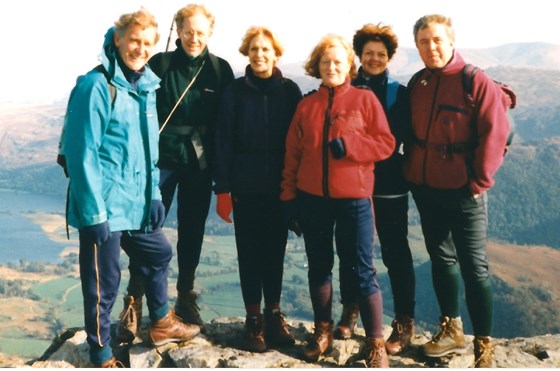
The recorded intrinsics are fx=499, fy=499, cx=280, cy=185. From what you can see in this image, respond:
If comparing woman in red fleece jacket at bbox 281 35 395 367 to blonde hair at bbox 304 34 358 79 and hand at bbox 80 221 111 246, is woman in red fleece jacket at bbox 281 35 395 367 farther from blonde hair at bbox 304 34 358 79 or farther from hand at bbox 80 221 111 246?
hand at bbox 80 221 111 246

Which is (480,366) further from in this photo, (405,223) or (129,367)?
(129,367)

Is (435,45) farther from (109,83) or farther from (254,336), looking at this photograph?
(254,336)

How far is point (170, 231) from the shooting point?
11419cm

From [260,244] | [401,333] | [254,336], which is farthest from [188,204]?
[401,333]

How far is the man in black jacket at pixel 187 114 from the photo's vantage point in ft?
13.0

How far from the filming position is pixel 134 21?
3.23 meters

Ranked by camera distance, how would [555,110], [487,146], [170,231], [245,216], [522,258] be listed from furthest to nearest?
[555,110] < [170,231] < [522,258] < [245,216] < [487,146]

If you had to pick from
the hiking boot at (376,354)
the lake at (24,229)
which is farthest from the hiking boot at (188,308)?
the lake at (24,229)

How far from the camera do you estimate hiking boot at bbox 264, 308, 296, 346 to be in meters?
4.16

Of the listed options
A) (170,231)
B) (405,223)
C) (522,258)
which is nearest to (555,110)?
(522,258)

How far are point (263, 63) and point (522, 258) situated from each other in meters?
97.3

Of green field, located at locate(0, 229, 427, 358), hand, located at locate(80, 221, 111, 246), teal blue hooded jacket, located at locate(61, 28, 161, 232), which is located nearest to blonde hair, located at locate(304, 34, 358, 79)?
teal blue hooded jacket, located at locate(61, 28, 161, 232)

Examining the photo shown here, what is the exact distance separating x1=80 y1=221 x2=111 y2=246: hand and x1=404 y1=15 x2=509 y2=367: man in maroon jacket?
2.27 meters

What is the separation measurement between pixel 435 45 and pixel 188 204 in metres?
2.34
